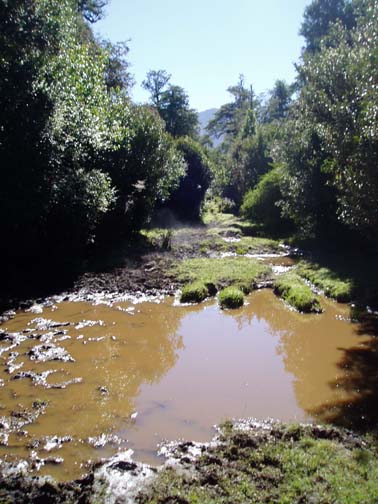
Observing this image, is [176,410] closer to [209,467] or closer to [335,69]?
[209,467]

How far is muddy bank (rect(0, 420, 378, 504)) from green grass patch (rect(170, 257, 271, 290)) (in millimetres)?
8859

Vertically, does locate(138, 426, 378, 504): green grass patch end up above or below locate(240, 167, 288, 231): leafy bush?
below

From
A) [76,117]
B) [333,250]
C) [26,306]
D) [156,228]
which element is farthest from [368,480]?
[156,228]

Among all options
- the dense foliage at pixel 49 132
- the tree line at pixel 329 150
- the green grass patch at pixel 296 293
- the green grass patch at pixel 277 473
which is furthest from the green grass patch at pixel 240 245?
the green grass patch at pixel 277 473

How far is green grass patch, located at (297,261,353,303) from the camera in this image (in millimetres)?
12836

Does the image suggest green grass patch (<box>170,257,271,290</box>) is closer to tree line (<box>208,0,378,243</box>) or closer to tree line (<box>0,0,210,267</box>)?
tree line (<box>208,0,378,243</box>)

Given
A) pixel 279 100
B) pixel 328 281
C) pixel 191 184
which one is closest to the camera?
pixel 328 281

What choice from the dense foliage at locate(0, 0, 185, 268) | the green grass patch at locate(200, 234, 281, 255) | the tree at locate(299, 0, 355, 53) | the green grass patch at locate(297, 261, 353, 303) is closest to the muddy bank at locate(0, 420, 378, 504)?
the green grass patch at locate(297, 261, 353, 303)

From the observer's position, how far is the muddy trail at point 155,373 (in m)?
5.28

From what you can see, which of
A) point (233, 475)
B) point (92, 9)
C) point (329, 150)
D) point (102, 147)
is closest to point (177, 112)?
point (92, 9)

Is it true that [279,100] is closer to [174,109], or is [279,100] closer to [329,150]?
[174,109]

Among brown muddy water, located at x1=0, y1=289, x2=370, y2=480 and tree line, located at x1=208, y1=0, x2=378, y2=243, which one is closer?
brown muddy water, located at x1=0, y1=289, x2=370, y2=480

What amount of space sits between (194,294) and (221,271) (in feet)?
10.0

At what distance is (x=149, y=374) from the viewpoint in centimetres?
822
